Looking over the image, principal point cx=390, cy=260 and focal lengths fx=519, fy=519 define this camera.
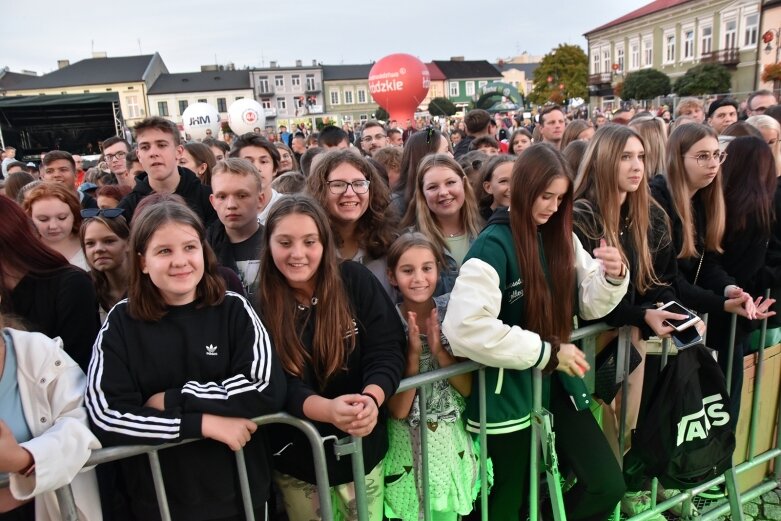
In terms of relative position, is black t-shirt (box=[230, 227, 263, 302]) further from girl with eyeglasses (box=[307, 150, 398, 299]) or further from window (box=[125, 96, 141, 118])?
window (box=[125, 96, 141, 118])

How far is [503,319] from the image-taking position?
2.42 m

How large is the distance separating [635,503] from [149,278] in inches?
112

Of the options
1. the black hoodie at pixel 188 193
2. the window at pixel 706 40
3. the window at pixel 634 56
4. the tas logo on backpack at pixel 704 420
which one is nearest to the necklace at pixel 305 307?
the tas logo on backpack at pixel 704 420

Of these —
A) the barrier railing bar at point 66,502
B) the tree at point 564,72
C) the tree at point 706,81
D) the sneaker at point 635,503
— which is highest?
the tree at point 564,72

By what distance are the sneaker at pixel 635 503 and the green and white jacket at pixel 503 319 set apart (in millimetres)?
1012

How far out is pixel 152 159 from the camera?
3.81 metres

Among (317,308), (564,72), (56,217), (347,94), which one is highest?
(347,94)

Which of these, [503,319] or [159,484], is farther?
[503,319]

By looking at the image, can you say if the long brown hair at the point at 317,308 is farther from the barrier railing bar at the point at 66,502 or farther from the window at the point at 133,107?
the window at the point at 133,107

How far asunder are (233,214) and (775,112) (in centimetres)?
532

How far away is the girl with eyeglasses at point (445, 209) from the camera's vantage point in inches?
121

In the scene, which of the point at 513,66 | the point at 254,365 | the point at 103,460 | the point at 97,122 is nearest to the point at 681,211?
the point at 254,365

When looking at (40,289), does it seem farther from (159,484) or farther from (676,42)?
(676,42)

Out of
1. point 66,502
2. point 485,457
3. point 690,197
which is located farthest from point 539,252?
point 66,502
